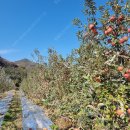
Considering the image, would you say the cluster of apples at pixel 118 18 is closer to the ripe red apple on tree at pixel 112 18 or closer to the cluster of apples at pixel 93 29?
the ripe red apple on tree at pixel 112 18

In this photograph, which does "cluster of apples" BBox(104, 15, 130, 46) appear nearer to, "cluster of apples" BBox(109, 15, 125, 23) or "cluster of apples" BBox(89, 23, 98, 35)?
"cluster of apples" BBox(109, 15, 125, 23)

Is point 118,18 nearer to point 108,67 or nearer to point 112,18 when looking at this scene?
point 112,18

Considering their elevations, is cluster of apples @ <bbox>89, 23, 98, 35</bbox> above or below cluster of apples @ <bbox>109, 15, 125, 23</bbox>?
below

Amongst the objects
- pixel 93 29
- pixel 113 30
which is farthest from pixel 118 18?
pixel 93 29

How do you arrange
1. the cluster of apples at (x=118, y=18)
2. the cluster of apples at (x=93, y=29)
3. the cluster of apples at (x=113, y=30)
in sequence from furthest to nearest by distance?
the cluster of apples at (x=93, y=29), the cluster of apples at (x=118, y=18), the cluster of apples at (x=113, y=30)

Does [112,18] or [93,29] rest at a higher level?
[112,18]

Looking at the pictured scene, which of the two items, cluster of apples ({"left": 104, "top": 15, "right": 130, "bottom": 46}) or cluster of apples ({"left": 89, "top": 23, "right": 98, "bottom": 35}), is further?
cluster of apples ({"left": 89, "top": 23, "right": 98, "bottom": 35})

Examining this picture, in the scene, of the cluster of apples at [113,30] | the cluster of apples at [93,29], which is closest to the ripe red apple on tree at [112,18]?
the cluster of apples at [113,30]

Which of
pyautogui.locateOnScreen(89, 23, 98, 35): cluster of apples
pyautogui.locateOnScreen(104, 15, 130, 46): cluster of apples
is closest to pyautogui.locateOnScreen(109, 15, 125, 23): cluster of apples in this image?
pyautogui.locateOnScreen(104, 15, 130, 46): cluster of apples

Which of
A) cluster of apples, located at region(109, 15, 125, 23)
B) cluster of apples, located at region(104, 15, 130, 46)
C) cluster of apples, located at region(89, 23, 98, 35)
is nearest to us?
cluster of apples, located at region(104, 15, 130, 46)

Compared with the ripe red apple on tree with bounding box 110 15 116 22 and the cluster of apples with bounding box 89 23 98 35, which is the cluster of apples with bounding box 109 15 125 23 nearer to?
the ripe red apple on tree with bounding box 110 15 116 22

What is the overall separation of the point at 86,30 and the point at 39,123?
5.38 metres

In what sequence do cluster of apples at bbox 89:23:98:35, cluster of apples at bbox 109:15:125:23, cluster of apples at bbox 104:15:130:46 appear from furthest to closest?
1. cluster of apples at bbox 89:23:98:35
2. cluster of apples at bbox 109:15:125:23
3. cluster of apples at bbox 104:15:130:46

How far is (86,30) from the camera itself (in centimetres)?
505
